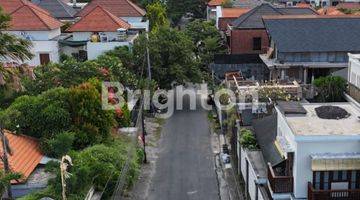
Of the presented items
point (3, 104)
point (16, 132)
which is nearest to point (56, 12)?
point (3, 104)

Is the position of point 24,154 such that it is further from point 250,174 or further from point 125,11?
point 125,11

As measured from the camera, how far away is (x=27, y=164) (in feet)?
75.9

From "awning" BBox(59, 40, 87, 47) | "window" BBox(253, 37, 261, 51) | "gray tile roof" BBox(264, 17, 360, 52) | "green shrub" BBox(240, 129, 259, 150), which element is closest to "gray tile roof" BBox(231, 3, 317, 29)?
"window" BBox(253, 37, 261, 51)

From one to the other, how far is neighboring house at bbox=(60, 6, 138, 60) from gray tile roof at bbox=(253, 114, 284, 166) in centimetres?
2039

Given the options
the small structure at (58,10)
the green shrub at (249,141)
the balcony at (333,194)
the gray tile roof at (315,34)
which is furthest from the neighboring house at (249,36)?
the balcony at (333,194)

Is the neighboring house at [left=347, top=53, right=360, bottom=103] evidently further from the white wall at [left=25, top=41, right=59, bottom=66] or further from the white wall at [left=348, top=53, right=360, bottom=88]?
the white wall at [left=25, top=41, right=59, bottom=66]

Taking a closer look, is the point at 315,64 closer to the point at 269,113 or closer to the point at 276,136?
the point at 269,113

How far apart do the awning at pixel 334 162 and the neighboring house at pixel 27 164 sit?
1063 centimetres

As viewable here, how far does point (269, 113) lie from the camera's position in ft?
87.0

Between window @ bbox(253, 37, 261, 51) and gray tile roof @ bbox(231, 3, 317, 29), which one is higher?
gray tile roof @ bbox(231, 3, 317, 29)

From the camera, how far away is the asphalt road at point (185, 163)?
2645cm

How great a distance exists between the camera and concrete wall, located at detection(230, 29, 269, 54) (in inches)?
1809

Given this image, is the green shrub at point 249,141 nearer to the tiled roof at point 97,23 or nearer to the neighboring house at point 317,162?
the neighboring house at point 317,162

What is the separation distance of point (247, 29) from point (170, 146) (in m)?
16.7
